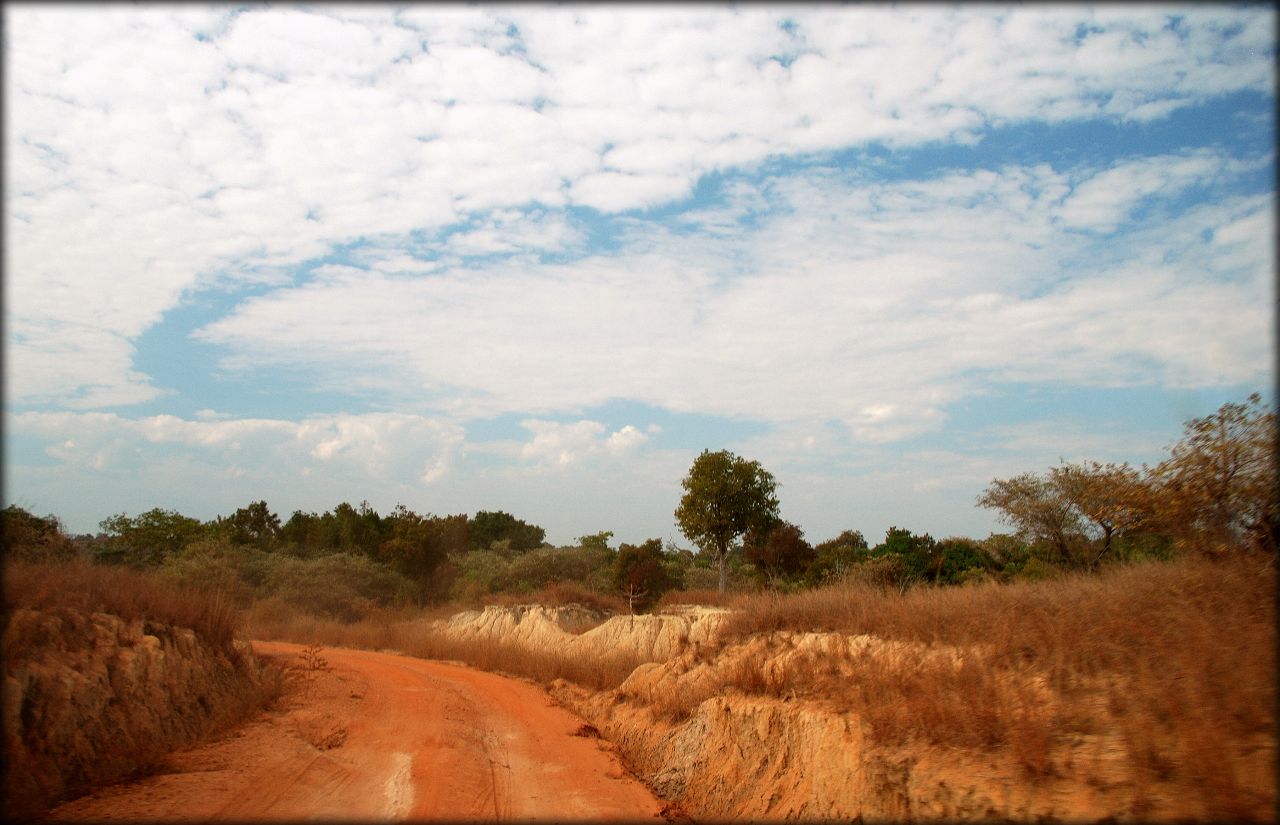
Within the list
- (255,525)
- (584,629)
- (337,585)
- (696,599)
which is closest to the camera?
(584,629)

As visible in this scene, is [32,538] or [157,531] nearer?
[32,538]

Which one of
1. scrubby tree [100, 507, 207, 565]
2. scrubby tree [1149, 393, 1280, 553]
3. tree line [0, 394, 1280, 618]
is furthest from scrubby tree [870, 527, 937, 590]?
scrubby tree [100, 507, 207, 565]

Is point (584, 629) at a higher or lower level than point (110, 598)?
lower

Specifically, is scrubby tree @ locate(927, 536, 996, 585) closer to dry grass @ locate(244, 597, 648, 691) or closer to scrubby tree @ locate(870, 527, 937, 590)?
scrubby tree @ locate(870, 527, 937, 590)

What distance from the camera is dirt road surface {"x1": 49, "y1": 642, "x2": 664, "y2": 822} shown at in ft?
27.7

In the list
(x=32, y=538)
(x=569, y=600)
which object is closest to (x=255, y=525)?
(x=569, y=600)

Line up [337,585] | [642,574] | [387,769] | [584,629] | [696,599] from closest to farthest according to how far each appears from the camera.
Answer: [387,769]
[584,629]
[696,599]
[642,574]
[337,585]

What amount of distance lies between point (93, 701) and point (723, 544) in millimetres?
30482

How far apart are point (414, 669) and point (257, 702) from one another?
8.95 meters

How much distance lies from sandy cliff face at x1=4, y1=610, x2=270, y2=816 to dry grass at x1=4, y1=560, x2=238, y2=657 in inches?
9.5

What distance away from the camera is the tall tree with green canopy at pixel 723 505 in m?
37.4

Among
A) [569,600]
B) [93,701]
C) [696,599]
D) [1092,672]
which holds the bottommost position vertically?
[93,701]

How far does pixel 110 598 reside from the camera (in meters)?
12.4

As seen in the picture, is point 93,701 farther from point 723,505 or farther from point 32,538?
point 723,505
